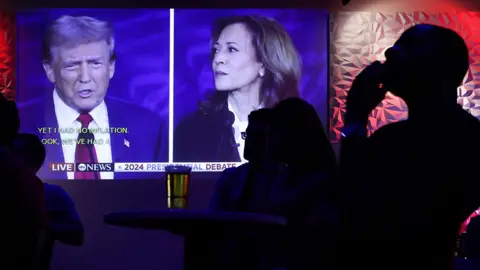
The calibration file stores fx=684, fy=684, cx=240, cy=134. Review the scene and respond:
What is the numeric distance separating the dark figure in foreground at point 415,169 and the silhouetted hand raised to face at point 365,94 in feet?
0.07

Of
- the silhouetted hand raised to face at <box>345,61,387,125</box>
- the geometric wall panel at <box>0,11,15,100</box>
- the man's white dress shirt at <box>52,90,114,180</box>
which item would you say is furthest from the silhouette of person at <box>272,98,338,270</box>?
the geometric wall panel at <box>0,11,15,100</box>

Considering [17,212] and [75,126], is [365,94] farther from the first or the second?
[75,126]

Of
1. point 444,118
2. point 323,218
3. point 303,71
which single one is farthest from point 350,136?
point 303,71

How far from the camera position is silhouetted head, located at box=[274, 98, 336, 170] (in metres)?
2.63

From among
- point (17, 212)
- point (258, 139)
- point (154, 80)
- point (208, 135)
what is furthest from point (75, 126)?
point (17, 212)

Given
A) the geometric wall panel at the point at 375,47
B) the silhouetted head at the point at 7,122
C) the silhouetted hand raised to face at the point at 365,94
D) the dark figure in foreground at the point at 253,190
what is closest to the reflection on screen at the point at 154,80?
the geometric wall panel at the point at 375,47

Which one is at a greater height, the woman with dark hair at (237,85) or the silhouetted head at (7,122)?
the woman with dark hair at (237,85)

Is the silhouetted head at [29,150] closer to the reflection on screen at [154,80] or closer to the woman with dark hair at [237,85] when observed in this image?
the reflection on screen at [154,80]

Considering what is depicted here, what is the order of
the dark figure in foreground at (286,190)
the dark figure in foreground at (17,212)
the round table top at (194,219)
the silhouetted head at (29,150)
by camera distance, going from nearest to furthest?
the round table top at (194,219)
the dark figure in foreground at (17,212)
the dark figure in foreground at (286,190)
the silhouetted head at (29,150)

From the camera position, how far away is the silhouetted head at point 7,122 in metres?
2.29

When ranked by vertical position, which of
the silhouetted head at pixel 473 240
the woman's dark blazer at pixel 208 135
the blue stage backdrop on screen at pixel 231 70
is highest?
the blue stage backdrop on screen at pixel 231 70

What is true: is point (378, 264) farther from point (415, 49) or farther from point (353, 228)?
point (415, 49)

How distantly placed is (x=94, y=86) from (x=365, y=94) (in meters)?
3.95

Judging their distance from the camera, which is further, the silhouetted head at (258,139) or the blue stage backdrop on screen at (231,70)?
the blue stage backdrop on screen at (231,70)
